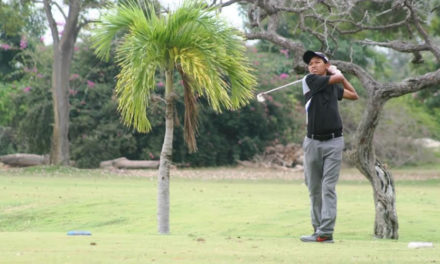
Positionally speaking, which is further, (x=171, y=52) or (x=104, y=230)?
(x=104, y=230)

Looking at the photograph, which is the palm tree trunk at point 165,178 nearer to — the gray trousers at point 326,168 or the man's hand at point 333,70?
the gray trousers at point 326,168

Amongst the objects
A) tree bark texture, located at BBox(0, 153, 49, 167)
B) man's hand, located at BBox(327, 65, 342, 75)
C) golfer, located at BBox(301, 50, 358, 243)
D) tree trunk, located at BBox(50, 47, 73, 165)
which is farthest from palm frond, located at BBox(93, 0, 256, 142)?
tree bark texture, located at BBox(0, 153, 49, 167)

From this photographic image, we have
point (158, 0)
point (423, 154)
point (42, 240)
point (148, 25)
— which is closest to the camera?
point (42, 240)

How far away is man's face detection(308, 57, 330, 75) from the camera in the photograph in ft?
34.2

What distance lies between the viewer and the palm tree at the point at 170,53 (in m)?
12.1

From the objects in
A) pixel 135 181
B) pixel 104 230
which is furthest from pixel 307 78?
pixel 135 181

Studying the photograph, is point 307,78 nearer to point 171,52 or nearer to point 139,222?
point 171,52

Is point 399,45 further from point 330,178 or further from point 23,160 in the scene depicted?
point 23,160

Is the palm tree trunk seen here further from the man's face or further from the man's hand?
the man's hand

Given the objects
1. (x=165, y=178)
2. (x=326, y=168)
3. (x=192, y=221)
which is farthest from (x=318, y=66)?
(x=192, y=221)

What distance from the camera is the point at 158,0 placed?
18062mm

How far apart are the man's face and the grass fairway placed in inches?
84.9

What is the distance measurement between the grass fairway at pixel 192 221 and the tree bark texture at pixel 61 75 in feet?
6.82

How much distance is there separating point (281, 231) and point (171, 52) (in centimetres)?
383
